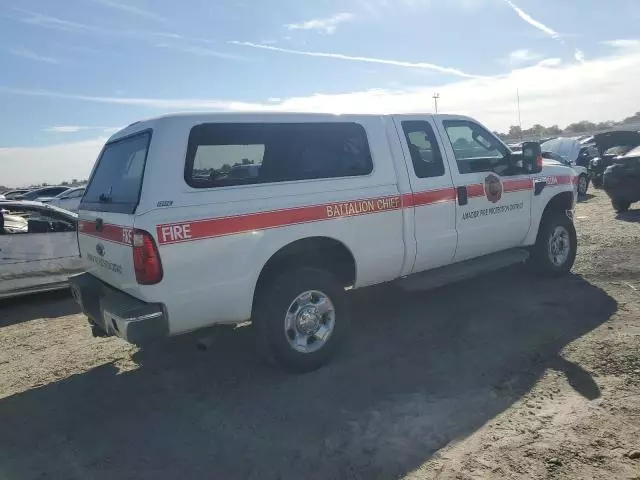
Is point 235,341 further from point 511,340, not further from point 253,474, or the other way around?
point 511,340

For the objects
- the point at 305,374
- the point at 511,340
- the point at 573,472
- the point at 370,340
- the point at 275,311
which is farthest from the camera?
the point at 370,340

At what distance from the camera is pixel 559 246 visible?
635cm

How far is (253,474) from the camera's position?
289 centimetres

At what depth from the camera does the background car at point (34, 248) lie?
264 inches

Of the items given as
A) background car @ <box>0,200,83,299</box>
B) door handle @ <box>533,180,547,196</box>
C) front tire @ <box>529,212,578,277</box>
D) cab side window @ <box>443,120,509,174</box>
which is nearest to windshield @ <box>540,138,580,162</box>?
front tire @ <box>529,212,578,277</box>

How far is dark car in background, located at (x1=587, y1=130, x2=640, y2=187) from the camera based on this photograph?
1446 cm

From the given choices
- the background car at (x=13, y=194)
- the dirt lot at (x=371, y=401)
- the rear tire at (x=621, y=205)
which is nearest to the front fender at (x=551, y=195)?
the dirt lot at (x=371, y=401)

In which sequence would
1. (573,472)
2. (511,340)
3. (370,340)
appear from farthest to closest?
1. (370,340)
2. (511,340)
3. (573,472)

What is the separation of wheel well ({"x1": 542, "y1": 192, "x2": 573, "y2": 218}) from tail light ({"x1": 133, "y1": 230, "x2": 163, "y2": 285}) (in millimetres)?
4883

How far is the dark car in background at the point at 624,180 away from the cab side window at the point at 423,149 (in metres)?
7.12

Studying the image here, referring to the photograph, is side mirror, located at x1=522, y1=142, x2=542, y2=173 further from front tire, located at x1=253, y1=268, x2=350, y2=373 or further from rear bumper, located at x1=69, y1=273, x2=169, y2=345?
rear bumper, located at x1=69, y1=273, x2=169, y2=345

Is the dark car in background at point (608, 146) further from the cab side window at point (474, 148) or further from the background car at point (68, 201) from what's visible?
the background car at point (68, 201)

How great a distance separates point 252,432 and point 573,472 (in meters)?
1.93

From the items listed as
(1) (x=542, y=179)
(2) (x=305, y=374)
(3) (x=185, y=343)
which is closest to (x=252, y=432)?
(2) (x=305, y=374)
